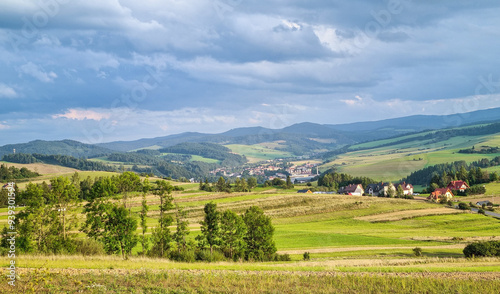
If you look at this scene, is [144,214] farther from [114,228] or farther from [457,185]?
[457,185]

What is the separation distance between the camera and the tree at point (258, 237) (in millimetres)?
41781

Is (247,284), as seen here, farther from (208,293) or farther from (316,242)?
(316,242)

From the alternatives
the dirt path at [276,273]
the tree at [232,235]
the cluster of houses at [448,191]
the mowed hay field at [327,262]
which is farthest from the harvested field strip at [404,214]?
the dirt path at [276,273]

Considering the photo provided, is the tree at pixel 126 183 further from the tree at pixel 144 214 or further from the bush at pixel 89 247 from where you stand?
the bush at pixel 89 247

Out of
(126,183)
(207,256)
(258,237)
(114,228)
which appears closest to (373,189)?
(258,237)

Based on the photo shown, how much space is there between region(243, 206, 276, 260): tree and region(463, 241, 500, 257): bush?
19053 mm

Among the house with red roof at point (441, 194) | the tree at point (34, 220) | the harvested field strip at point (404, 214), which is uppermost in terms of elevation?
the tree at point (34, 220)

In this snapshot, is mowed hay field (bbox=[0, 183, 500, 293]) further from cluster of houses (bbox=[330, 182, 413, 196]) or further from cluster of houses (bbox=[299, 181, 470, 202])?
cluster of houses (bbox=[330, 182, 413, 196])

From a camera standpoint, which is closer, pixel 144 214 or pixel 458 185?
pixel 144 214

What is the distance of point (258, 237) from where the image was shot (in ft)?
143

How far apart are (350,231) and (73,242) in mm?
44177

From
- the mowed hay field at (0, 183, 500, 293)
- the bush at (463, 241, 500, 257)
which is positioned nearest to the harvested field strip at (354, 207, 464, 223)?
the mowed hay field at (0, 183, 500, 293)

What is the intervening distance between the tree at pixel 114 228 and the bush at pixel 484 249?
1232 inches

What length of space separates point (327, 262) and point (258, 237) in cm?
1306
